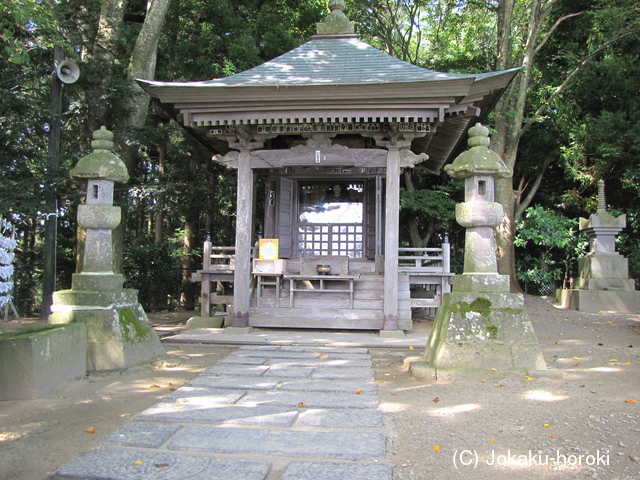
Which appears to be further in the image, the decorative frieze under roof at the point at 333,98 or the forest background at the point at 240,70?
the forest background at the point at 240,70

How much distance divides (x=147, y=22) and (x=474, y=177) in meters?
9.85

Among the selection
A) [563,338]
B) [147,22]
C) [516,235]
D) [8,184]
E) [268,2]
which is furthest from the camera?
[268,2]

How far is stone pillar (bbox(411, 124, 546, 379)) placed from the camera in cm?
504

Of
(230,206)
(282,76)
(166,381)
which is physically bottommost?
(166,381)

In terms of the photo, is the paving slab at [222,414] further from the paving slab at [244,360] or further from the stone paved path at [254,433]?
the paving slab at [244,360]

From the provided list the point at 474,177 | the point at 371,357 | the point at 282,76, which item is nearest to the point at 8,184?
the point at 282,76

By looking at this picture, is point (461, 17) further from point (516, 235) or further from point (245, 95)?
point (245, 95)

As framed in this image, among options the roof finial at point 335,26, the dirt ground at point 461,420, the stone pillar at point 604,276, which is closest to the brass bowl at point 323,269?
the dirt ground at point 461,420

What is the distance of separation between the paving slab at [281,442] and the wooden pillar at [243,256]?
493 centimetres

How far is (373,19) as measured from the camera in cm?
1767

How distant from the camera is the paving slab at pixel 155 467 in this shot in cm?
286

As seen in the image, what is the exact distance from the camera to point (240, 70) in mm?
13891

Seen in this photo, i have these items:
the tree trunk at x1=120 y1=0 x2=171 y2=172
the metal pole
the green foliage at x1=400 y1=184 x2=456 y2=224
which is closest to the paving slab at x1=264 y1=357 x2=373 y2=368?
the metal pole

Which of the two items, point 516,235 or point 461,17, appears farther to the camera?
point 461,17
